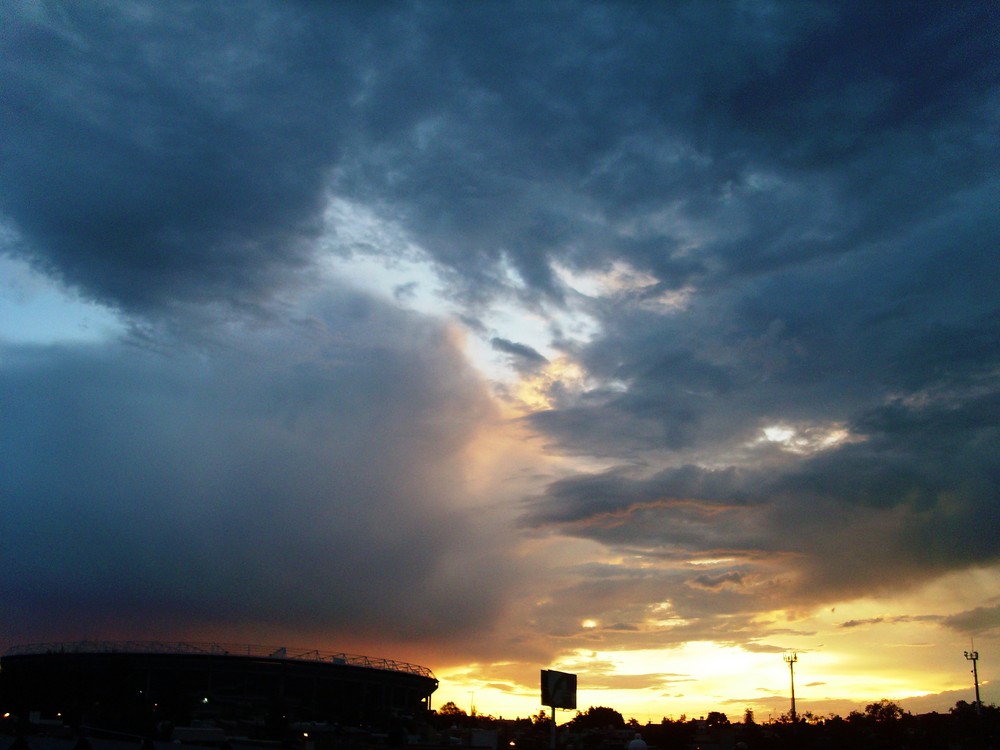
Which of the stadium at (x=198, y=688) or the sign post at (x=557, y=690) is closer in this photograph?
the sign post at (x=557, y=690)

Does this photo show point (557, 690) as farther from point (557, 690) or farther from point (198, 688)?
point (198, 688)

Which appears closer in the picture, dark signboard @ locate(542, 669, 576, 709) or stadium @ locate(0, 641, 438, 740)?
dark signboard @ locate(542, 669, 576, 709)

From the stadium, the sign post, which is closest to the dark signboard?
the sign post

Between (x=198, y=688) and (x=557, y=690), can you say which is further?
(x=198, y=688)

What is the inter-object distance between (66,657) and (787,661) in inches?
5351

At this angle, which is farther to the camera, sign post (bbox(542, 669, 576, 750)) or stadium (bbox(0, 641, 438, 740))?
stadium (bbox(0, 641, 438, 740))

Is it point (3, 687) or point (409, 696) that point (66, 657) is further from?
point (409, 696)

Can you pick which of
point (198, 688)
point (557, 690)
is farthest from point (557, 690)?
point (198, 688)

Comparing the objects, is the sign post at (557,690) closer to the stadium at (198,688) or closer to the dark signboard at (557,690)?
the dark signboard at (557,690)

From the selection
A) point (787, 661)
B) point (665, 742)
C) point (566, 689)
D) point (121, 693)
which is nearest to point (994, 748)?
point (665, 742)

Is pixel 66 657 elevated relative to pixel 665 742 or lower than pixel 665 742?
elevated

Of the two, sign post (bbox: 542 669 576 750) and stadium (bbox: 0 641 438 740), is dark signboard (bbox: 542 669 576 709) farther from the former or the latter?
stadium (bbox: 0 641 438 740)

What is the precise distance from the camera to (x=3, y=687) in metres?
161

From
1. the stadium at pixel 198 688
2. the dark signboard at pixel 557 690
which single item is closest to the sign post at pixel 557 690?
the dark signboard at pixel 557 690
